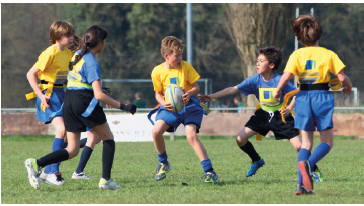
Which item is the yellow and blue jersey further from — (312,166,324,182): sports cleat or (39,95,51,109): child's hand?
(312,166,324,182): sports cleat

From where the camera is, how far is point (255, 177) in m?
6.20

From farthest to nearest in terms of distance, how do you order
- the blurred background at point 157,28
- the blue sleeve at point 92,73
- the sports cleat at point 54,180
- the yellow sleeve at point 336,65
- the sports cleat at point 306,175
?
the blurred background at point 157,28 → the sports cleat at point 54,180 → the blue sleeve at point 92,73 → the yellow sleeve at point 336,65 → the sports cleat at point 306,175

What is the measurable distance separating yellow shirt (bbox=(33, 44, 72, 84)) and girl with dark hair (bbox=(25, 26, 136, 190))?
0.87 meters

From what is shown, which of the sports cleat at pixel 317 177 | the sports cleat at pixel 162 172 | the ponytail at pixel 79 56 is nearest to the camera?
the ponytail at pixel 79 56

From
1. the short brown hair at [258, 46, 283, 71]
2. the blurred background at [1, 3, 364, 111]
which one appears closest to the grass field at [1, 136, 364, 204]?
the short brown hair at [258, 46, 283, 71]

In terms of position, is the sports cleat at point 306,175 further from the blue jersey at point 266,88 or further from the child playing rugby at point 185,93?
the blue jersey at point 266,88

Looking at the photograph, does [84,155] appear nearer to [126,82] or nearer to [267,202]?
[267,202]

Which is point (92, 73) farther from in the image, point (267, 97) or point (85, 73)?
point (267, 97)

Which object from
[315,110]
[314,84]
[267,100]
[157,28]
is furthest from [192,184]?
[157,28]

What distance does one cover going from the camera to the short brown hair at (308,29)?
15.7 feet

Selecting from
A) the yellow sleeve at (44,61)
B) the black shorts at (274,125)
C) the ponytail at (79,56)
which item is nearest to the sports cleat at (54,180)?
the yellow sleeve at (44,61)

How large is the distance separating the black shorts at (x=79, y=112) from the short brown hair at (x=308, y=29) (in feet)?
6.96

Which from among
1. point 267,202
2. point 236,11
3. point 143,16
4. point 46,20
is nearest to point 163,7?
point 143,16

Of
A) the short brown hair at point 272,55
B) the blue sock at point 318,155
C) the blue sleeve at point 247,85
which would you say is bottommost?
the blue sock at point 318,155
